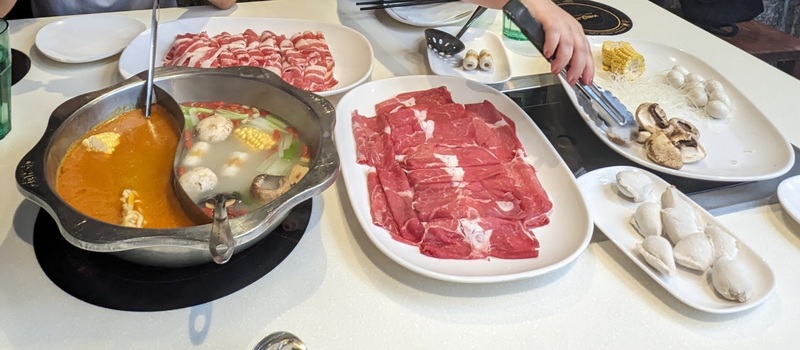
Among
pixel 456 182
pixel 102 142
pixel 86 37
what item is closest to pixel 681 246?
pixel 456 182

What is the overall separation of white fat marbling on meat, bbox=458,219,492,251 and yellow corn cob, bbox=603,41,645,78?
824 millimetres

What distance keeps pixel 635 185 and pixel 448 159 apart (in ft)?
1.21

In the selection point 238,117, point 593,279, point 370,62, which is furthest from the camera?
point 370,62

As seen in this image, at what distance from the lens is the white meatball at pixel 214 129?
1172 millimetres

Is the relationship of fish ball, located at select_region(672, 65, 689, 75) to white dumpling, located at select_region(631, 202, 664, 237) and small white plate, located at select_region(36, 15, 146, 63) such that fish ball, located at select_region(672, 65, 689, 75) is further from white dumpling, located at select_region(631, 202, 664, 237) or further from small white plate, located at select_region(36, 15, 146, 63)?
small white plate, located at select_region(36, 15, 146, 63)

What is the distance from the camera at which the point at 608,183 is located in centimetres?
124

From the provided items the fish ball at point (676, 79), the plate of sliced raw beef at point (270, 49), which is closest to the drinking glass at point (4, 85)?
the plate of sliced raw beef at point (270, 49)

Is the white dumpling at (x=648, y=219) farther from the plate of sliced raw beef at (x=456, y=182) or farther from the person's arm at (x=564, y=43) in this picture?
the person's arm at (x=564, y=43)

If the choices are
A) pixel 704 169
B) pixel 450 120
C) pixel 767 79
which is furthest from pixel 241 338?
pixel 767 79

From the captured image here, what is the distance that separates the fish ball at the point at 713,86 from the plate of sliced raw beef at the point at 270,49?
2.92 ft

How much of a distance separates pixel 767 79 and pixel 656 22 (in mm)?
431

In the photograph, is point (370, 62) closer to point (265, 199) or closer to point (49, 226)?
point (265, 199)

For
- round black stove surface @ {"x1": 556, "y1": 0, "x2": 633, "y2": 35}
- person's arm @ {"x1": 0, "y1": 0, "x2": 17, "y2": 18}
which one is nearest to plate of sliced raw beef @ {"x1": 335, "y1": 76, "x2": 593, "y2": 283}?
round black stove surface @ {"x1": 556, "y1": 0, "x2": 633, "y2": 35}

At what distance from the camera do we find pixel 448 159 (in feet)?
4.10
